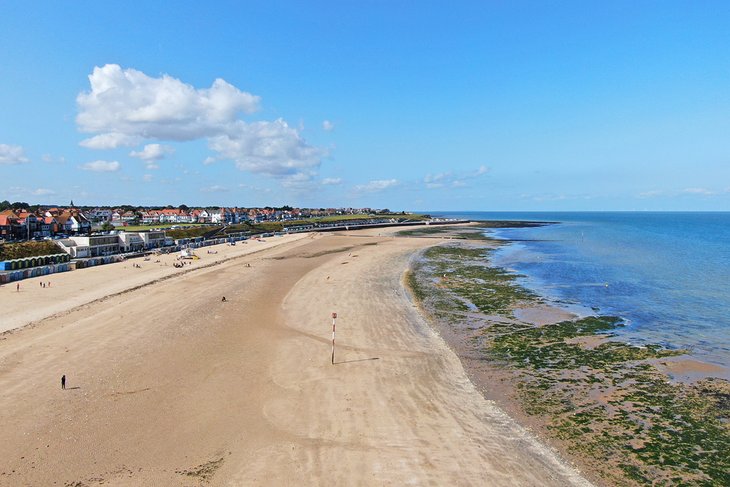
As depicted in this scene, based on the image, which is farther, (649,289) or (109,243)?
(109,243)

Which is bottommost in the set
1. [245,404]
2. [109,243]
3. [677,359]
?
[677,359]

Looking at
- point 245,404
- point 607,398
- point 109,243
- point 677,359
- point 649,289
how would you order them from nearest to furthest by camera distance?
point 245,404
point 607,398
point 677,359
point 649,289
point 109,243

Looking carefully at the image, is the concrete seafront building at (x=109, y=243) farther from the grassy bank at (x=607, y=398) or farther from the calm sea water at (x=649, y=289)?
the calm sea water at (x=649, y=289)

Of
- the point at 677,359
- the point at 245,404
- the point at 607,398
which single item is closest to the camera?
the point at 245,404

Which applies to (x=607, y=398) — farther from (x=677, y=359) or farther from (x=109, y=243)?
(x=109, y=243)

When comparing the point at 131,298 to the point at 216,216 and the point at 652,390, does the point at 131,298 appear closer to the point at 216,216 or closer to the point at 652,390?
the point at 652,390

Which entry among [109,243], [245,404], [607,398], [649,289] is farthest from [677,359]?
[109,243]

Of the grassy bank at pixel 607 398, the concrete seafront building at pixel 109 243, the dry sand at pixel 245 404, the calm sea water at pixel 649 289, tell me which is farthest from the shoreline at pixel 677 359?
the concrete seafront building at pixel 109 243
